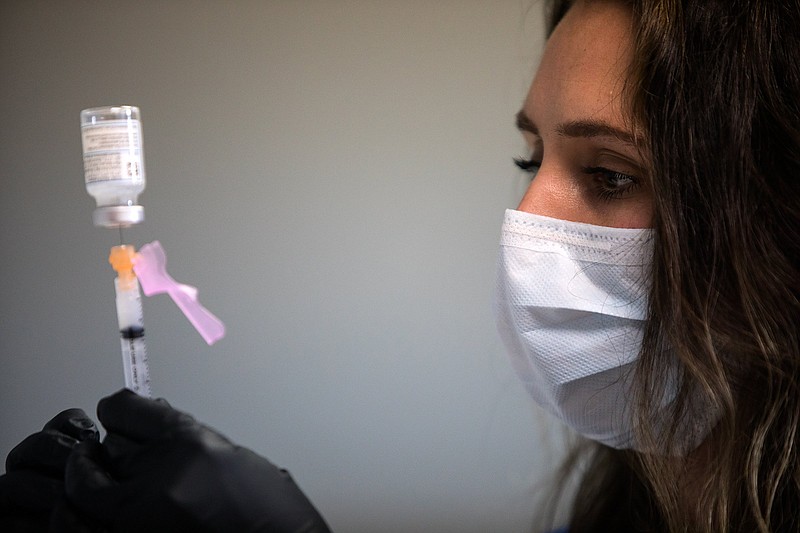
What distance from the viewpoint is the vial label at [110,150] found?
0.83 metres

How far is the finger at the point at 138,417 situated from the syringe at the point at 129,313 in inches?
2.8

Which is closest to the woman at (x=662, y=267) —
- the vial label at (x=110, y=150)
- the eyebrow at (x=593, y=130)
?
the eyebrow at (x=593, y=130)

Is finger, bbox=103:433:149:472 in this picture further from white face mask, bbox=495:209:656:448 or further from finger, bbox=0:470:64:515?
white face mask, bbox=495:209:656:448

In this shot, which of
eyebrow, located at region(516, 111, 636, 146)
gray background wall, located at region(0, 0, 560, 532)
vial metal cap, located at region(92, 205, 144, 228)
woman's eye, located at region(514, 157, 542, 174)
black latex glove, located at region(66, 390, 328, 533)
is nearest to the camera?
black latex glove, located at region(66, 390, 328, 533)

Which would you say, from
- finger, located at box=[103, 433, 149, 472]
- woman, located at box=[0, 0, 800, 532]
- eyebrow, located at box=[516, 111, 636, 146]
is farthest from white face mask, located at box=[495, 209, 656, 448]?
finger, located at box=[103, 433, 149, 472]

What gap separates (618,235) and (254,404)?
1147mm

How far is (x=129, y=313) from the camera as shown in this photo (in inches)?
33.7

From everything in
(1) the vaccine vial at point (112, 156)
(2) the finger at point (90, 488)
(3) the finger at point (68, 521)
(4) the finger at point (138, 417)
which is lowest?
(3) the finger at point (68, 521)

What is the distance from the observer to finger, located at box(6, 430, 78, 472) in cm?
83

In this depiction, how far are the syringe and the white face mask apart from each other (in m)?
0.52

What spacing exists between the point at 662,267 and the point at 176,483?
2.12 feet

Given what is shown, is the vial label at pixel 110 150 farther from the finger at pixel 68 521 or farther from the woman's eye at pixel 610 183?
the woman's eye at pixel 610 183

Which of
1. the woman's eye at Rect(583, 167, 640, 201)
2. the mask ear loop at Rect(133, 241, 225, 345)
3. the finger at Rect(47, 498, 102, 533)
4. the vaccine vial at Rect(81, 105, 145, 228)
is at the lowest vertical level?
the finger at Rect(47, 498, 102, 533)

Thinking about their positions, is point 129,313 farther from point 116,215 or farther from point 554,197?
point 554,197
